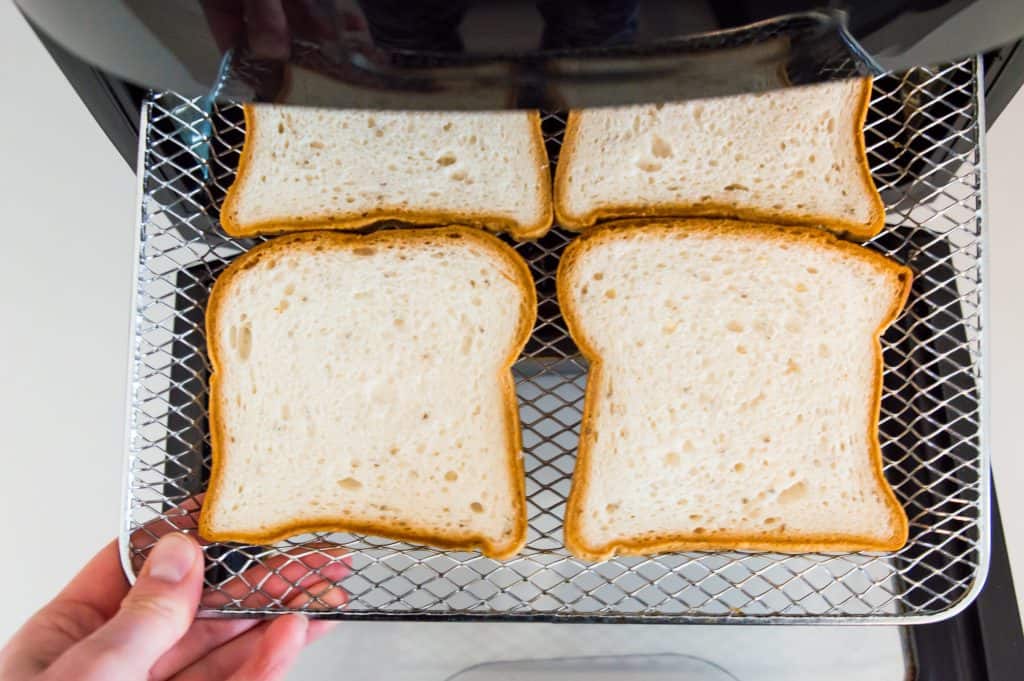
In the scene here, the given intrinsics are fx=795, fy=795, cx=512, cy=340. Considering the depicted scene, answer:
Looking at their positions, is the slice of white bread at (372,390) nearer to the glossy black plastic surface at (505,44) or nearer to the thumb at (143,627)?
the thumb at (143,627)

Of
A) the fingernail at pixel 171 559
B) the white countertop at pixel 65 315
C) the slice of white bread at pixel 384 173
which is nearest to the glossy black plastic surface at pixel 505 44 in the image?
the slice of white bread at pixel 384 173

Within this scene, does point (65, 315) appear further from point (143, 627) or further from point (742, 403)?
point (742, 403)

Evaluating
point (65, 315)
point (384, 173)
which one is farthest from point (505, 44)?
point (65, 315)

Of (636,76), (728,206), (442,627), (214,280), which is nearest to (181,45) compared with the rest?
(636,76)

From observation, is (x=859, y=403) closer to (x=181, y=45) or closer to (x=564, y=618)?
(x=564, y=618)

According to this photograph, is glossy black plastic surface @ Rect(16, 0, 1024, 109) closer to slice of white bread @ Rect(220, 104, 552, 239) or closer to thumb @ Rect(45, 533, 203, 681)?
slice of white bread @ Rect(220, 104, 552, 239)
